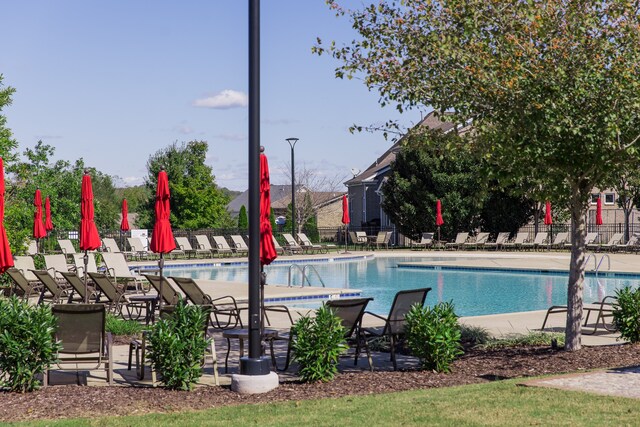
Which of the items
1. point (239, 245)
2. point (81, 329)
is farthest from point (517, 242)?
point (81, 329)

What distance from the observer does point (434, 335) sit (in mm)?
8922

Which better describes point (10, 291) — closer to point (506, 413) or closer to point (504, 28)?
point (504, 28)

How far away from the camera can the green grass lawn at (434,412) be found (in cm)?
655

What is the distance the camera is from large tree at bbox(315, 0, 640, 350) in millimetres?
9133

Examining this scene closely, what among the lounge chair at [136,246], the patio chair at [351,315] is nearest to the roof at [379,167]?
the lounge chair at [136,246]

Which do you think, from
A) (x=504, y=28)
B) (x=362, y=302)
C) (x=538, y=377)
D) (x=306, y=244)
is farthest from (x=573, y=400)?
(x=306, y=244)

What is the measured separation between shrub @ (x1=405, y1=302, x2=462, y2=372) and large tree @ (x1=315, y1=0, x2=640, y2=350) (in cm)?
164

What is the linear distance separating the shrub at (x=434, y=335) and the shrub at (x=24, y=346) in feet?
11.3

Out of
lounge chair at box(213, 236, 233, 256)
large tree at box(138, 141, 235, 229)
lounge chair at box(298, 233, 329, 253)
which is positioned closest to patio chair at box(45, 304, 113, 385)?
lounge chair at box(213, 236, 233, 256)

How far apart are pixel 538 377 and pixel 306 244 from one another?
2866cm

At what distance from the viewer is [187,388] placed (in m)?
8.21

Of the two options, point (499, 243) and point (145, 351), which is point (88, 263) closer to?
point (145, 351)

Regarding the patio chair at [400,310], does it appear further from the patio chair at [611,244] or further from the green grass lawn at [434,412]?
→ the patio chair at [611,244]

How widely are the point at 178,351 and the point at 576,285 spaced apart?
4.66 m
